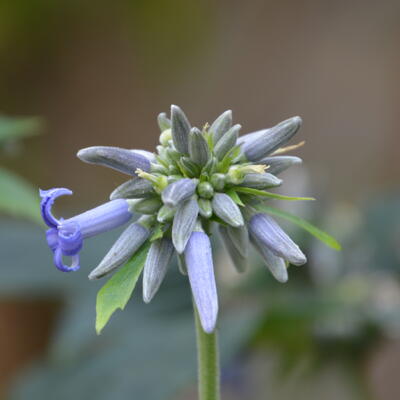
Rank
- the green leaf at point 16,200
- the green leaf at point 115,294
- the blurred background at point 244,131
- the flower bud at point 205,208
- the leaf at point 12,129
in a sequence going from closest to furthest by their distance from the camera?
the green leaf at point 115,294 < the flower bud at point 205,208 < the green leaf at point 16,200 < the leaf at point 12,129 < the blurred background at point 244,131

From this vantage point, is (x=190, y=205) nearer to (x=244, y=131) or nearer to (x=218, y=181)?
(x=218, y=181)

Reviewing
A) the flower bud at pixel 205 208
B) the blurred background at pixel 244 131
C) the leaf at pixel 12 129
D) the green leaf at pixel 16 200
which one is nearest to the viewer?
the flower bud at pixel 205 208

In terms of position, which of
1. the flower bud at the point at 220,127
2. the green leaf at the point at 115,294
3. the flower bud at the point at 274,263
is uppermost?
the flower bud at the point at 220,127

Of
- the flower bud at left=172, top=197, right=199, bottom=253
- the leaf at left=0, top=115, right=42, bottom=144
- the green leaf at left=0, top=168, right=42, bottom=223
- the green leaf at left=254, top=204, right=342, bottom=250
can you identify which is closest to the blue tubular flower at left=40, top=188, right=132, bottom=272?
the flower bud at left=172, top=197, right=199, bottom=253

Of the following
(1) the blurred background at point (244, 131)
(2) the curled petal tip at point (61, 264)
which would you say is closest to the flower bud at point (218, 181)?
(2) the curled petal tip at point (61, 264)

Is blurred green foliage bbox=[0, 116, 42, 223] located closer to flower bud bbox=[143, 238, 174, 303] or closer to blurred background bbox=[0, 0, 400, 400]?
flower bud bbox=[143, 238, 174, 303]

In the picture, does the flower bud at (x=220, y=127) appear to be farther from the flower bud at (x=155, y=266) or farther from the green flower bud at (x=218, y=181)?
the flower bud at (x=155, y=266)

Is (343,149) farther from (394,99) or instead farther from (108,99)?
(108,99)

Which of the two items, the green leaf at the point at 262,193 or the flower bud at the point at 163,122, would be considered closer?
the green leaf at the point at 262,193
